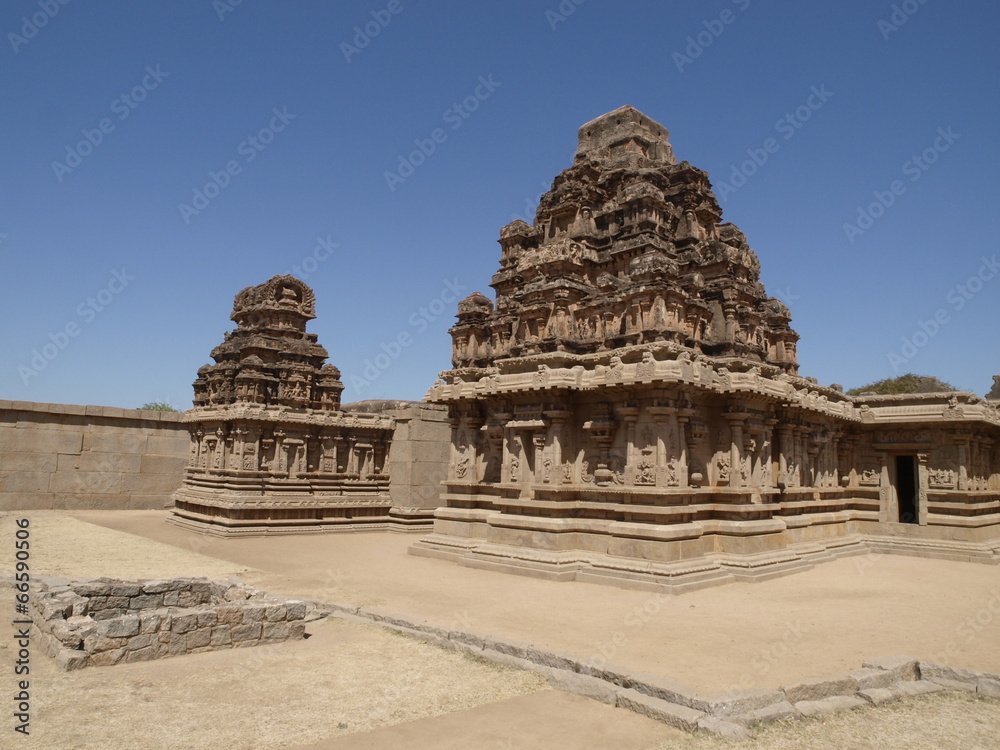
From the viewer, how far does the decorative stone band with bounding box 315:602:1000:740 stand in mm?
5965

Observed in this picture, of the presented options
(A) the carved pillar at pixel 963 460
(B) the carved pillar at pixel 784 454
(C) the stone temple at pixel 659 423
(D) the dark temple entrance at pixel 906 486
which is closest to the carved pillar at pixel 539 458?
(C) the stone temple at pixel 659 423

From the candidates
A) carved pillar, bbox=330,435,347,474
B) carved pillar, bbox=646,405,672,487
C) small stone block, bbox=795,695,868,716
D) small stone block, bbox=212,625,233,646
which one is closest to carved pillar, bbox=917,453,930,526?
carved pillar, bbox=646,405,672,487

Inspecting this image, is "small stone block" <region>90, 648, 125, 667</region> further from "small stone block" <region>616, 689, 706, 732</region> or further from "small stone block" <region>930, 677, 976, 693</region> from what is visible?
"small stone block" <region>930, 677, 976, 693</region>

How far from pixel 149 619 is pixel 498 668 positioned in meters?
3.90

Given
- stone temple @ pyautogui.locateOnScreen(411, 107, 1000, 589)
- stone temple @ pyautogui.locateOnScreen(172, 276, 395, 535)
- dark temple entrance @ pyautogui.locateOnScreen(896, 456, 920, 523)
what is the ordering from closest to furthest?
1. stone temple @ pyautogui.locateOnScreen(411, 107, 1000, 589)
2. dark temple entrance @ pyautogui.locateOnScreen(896, 456, 920, 523)
3. stone temple @ pyautogui.locateOnScreen(172, 276, 395, 535)

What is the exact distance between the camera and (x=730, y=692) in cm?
631

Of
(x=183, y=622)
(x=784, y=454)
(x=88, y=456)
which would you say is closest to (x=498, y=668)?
(x=183, y=622)

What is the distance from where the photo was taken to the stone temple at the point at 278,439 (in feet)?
75.1

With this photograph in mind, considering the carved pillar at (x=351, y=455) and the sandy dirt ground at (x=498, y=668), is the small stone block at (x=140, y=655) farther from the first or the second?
the carved pillar at (x=351, y=455)

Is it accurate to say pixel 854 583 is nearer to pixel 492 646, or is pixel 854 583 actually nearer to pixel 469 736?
pixel 492 646

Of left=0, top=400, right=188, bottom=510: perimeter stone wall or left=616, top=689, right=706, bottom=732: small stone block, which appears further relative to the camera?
left=0, top=400, right=188, bottom=510: perimeter stone wall

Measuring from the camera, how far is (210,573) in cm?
1370

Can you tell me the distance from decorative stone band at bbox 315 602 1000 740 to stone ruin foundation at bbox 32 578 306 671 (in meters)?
2.29

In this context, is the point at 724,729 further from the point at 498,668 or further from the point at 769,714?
the point at 498,668
